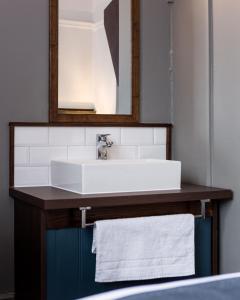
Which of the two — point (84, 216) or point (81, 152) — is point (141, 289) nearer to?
point (84, 216)

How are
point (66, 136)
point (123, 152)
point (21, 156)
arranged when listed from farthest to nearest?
point (123, 152)
point (66, 136)
point (21, 156)

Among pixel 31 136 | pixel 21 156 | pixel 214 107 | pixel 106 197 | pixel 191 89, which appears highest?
pixel 191 89

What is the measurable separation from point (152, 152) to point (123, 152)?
19cm

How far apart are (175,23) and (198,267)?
1414 mm

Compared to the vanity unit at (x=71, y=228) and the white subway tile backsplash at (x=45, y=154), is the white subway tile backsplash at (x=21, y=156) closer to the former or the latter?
the white subway tile backsplash at (x=45, y=154)

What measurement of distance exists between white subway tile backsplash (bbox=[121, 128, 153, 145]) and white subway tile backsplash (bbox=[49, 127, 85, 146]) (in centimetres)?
26

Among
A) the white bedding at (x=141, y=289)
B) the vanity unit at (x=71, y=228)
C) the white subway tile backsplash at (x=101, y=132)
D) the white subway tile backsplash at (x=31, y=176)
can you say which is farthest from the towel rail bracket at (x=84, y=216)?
the white bedding at (x=141, y=289)

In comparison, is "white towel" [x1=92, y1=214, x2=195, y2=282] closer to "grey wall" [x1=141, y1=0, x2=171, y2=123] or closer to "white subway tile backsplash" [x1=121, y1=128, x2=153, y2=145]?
"white subway tile backsplash" [x1=121, y1=128, x2=153, y2=145]

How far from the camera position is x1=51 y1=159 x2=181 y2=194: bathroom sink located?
7.25 feet

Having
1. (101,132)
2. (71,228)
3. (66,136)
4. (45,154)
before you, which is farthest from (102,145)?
(71,228)

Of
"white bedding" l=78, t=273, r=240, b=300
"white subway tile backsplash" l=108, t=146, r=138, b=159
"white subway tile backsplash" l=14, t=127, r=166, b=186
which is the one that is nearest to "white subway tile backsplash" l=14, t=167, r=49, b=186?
"white subway tile backsplash" l=14, t=127, r=166, b=186

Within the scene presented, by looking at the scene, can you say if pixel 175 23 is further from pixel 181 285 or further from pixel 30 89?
pixel 181 285

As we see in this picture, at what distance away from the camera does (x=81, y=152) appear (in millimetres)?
2719

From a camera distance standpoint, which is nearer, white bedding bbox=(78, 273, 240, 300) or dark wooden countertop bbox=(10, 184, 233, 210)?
white bedding bbox=(78, 273, 240, 300)
